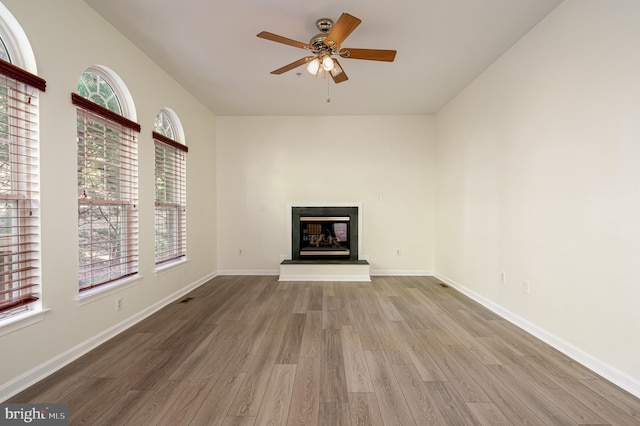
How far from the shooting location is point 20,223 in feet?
5.97

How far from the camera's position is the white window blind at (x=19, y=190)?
1.72 meters

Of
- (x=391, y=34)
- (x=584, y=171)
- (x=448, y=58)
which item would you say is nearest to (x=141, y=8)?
(x=391, y=34)

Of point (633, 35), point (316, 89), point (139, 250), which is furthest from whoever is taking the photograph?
point (316, 89)

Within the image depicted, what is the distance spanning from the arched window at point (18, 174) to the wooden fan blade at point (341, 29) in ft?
7.00

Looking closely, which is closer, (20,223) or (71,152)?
(20,223)

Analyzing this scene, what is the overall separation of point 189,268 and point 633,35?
501 cm

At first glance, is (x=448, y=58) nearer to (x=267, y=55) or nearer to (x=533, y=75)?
(x=533, y=75)

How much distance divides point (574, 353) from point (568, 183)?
1.38m

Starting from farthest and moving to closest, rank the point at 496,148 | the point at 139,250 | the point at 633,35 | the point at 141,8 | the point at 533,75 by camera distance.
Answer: the point at 496,148
the point at 139,250
the point at 533,75
the point at 141,8
the point at 633,35

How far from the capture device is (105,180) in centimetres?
253

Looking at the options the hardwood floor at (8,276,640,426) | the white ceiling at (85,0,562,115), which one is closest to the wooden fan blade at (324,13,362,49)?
the white ceiling at (85,0,562,115)

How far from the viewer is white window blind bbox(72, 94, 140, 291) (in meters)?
2.30

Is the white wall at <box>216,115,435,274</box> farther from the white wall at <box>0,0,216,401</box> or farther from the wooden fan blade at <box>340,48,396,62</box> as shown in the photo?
the wooden fan blade at <box>340,48,396,62</box>
